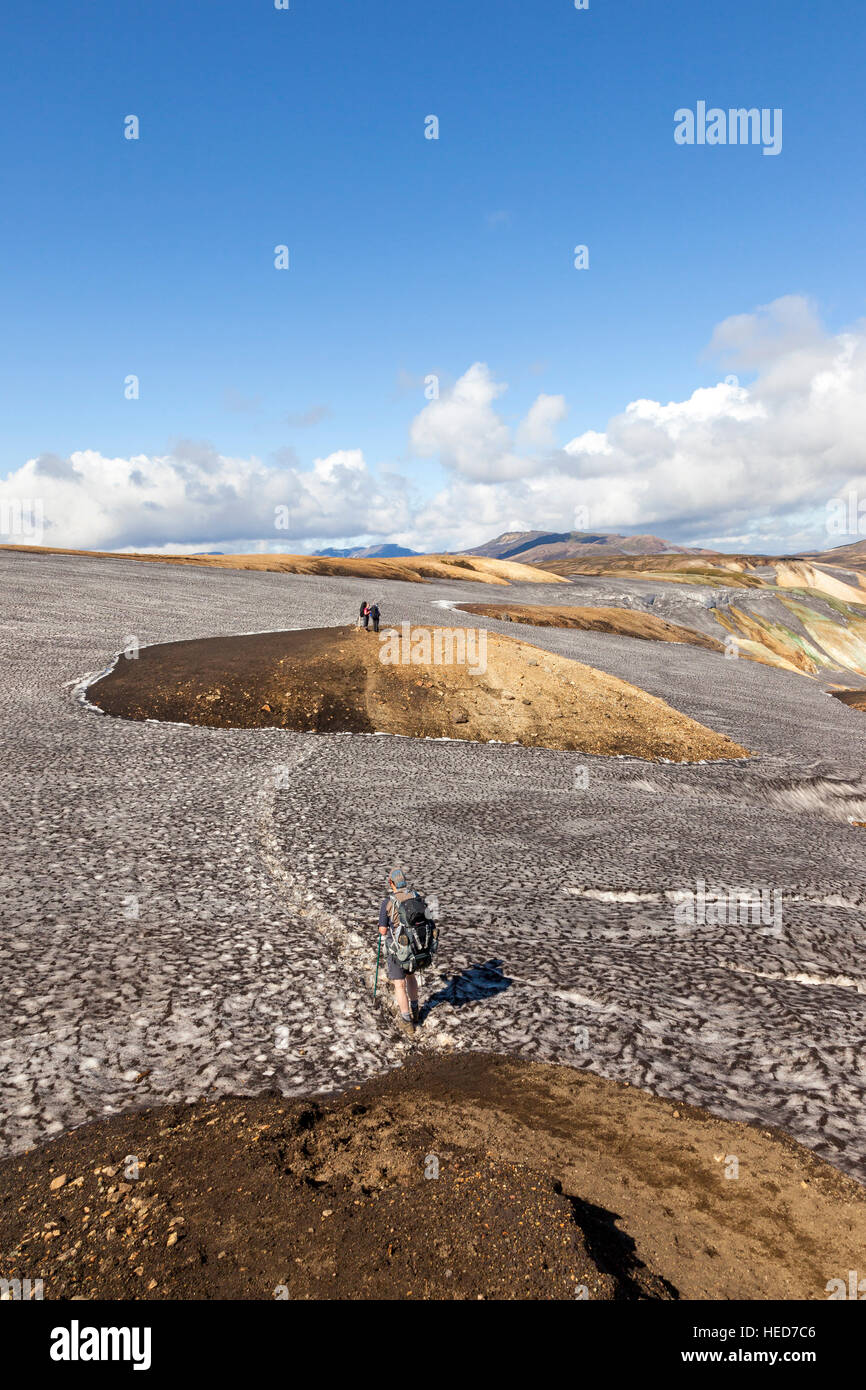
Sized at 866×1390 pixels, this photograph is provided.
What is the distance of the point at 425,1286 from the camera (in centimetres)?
722

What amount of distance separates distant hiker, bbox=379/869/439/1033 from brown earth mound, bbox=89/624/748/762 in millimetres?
21084

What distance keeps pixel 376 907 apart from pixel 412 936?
5.50 m

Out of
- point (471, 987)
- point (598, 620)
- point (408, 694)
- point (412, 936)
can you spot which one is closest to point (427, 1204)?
point (412, 936)

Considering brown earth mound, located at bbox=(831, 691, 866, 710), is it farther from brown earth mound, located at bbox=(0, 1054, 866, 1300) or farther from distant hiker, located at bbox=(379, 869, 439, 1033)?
brown earth mound, located at bbox=(0, 1054, 866, 1300)

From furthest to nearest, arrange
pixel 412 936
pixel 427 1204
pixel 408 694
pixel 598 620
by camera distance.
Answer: pixel 598 620 → pixel 408 694 → pixel 412 936 → pixel 427 1204

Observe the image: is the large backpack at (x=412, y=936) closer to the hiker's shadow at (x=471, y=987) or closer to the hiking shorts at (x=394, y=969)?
the hiking shorts at (x=394, y=969)

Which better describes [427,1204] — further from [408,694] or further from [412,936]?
[408,694]

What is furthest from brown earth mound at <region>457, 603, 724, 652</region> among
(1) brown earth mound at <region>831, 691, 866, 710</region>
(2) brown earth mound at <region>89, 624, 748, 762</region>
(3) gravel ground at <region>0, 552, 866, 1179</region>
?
(3) gravel ground at <region>0, 552, 866, 1179</region>

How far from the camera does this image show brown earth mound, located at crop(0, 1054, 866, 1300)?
7383 millimetres

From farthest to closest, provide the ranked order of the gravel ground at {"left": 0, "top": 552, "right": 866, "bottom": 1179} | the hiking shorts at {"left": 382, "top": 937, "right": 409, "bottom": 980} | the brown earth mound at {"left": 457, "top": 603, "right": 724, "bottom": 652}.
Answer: the brown earth mound at {"left": 457, "top": 603, "right": 724, "bottom": 652} < the hiking shorts at {"left": 382, "top": 937, "right": 409, "bottom": 980} < the gravel ground at {"left": 0, "top": 552, "right": 866, "bottom": 1179}

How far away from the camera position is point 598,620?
3246 inches

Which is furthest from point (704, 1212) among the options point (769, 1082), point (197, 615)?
point (197, 615)
